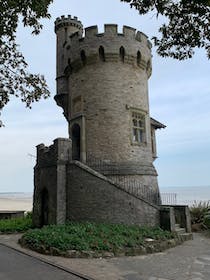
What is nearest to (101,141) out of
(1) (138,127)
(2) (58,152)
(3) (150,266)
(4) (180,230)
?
(1) (138,127)

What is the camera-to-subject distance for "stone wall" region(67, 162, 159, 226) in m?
13.3

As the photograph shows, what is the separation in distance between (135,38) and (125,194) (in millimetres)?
9612

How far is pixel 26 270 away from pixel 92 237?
320 cm

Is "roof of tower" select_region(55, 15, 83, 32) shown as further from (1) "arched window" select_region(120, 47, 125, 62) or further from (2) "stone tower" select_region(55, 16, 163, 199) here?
(1) "arched window" select_region(120, 47, 125, 62)

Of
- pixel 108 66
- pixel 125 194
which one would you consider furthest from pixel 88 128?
pixel 125 194

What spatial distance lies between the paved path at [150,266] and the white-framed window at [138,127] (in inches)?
293

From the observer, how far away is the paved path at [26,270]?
749 centimetres

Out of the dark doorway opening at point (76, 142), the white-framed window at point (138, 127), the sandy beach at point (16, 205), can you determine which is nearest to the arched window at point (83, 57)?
the dark doorway opening at point (76, 142)

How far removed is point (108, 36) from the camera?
17.3 metres

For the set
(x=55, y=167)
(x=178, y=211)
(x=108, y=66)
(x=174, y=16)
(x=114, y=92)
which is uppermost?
(x=108, y=66)

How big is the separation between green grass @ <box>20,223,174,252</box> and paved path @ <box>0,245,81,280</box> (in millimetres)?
1056

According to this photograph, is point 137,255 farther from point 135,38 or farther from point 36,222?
point 135,38

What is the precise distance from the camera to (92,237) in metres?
10.9

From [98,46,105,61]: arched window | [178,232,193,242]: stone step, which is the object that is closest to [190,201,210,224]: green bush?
[178,232,193,242]: stone step
